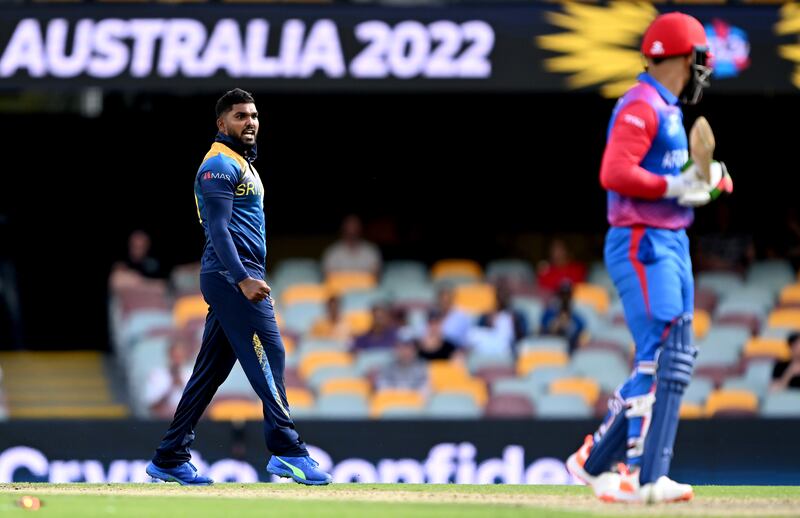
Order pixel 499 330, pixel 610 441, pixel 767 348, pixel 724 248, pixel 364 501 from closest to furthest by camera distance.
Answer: pixel 610 441, pixel 364 501, pixel 767 348, pixel 499 330, pixel 724 248

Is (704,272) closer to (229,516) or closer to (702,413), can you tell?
(702,413)

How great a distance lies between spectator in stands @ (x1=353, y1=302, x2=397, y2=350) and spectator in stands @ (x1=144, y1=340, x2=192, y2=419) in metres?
1.56

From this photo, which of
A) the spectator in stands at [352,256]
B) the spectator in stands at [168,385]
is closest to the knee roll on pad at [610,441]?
the spectator in stands at [168,385]

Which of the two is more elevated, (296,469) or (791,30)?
(791,30)

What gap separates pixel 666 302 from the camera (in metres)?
6.73

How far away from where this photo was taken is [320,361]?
13.9 meters

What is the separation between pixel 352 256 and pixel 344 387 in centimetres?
231

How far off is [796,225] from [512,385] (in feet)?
13.6

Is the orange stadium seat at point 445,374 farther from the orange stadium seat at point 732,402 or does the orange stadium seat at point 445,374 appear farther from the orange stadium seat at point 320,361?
the orange stadium seat at point 732,402

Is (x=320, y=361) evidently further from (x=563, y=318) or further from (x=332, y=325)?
(x=563, y=318)

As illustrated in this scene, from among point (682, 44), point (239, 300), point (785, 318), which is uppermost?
point (682, 44)

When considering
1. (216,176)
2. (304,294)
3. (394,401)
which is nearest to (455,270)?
(304,294)

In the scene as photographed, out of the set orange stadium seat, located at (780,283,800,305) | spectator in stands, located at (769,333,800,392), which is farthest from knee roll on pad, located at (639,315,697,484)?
orange stadium seat, located at (780,283,800,305)

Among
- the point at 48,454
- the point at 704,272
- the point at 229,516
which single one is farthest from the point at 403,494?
the point at 704,272
